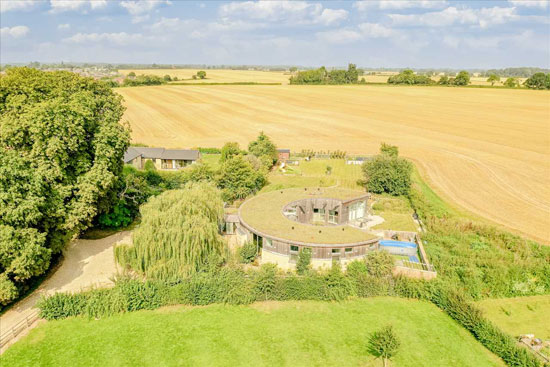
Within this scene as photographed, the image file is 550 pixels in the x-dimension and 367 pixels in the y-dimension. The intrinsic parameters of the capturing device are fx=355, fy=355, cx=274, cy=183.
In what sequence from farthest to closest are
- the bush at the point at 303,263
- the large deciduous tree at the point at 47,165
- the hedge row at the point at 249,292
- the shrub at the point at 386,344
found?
1. the bush at the point at 303,263
2. the hedge row at the point at 249,292
3. the large deciduous tree at the point at 47,165
4. the shrub at the point at 386,344

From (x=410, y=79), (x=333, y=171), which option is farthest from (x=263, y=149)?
(x=410, y=79)

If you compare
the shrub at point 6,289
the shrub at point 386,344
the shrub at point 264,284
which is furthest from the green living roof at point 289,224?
the shrub at point 6,289

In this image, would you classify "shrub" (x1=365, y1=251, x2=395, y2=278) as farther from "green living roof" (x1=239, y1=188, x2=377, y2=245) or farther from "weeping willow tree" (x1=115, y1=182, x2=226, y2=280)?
"weeping willow tree" (x1=115, y1=182, x2=226, y2=280)

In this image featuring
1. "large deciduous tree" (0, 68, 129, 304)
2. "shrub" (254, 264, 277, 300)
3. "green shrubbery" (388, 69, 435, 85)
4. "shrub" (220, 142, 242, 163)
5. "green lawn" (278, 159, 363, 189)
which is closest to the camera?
"large deciduous tree" (0, 68, 129, 304)

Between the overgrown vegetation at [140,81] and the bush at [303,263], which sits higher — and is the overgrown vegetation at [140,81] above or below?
above

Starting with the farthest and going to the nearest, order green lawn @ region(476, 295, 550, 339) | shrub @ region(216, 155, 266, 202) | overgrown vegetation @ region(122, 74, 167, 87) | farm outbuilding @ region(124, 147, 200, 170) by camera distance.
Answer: overgrown vegetation @ region(122, 74, 167, 87)
farm outbuilding @ region(124, 147, 200, 170)
shrub @ region(216, 155, 266, 202)
green lawn @ region(476, 295, 550, 339)

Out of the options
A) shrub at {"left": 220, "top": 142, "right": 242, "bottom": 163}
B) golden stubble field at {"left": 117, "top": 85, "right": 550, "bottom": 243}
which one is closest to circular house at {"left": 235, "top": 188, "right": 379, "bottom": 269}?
shrub at {"left": 220, "top": 142, "right": 242, "bottom": 163}

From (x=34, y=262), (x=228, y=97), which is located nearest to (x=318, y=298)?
(x=34, y=262)

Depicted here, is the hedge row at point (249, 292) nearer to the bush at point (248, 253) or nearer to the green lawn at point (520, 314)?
the green lawn at point (520, 314)
